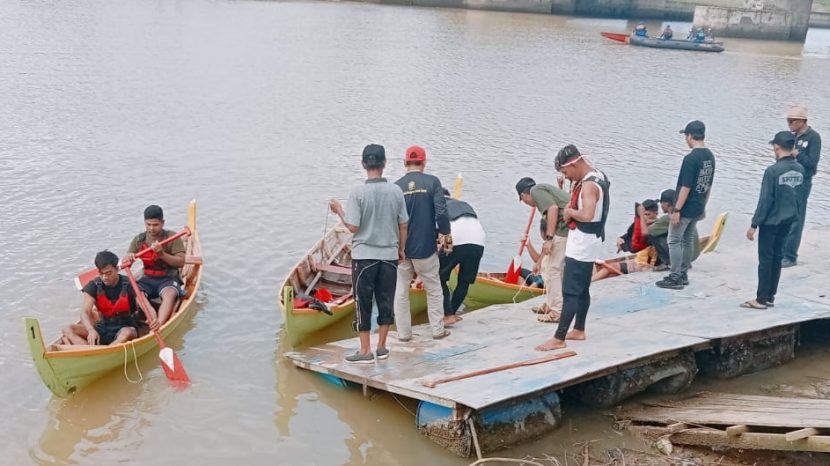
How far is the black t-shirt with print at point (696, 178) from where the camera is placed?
8.88 metres

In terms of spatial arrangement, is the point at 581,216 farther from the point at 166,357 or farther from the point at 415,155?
the point at 166,357

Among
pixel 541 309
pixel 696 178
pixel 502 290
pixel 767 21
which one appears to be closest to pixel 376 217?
pixel 541 309

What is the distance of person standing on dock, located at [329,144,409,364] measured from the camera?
7.42 meters

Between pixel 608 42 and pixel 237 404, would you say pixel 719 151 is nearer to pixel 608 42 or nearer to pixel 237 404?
pixel 237 404

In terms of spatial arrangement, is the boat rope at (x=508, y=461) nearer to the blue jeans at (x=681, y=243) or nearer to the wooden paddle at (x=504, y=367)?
the wooden paddle at (x=504, y=367)

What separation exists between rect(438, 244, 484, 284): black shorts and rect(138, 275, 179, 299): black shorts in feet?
11.3

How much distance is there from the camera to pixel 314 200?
16234 millimetres

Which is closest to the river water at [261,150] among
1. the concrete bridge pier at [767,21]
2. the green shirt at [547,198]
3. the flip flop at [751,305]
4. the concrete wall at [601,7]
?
the green shirt at [547,198]

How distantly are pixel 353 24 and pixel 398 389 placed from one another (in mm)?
41415

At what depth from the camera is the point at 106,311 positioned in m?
8.97

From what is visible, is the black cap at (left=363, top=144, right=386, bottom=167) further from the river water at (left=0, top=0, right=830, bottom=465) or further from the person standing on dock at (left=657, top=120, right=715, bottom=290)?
the person standing on dock at (left=657, top=120, right=715, bottom=290)

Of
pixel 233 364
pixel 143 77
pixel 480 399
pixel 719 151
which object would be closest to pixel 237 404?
pixel 233 364

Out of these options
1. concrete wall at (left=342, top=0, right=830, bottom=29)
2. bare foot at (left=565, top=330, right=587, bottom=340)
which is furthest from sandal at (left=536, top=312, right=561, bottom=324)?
concrete wall at (left=342, top=0, right=830, bottom=29)

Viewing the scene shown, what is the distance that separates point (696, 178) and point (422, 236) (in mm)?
3294
